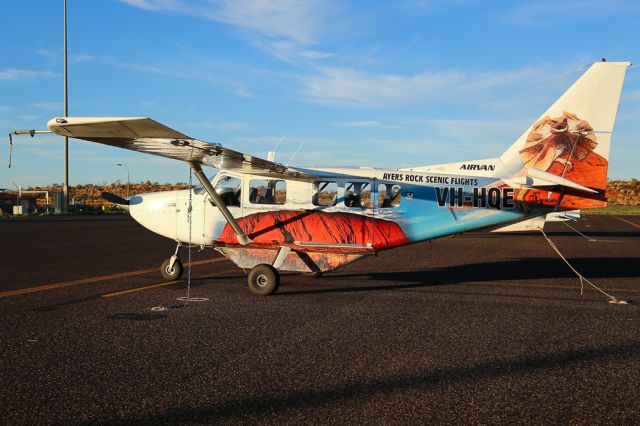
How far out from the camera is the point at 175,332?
24.1ft

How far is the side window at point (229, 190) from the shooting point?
12031mm

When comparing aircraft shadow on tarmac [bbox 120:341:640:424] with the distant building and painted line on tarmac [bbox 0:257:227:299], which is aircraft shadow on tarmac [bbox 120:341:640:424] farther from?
the distant building

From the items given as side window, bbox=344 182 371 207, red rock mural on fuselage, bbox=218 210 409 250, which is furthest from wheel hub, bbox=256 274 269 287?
side window, bbox=344 182 371 207

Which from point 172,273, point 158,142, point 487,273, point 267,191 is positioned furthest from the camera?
point 487,273

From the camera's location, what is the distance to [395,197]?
455 inches

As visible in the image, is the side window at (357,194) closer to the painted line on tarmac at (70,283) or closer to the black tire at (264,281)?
the black tire at (264,281)

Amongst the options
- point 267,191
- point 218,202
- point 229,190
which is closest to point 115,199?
point 229,190

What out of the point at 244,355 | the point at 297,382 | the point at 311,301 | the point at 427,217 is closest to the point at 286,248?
the point at 311,301

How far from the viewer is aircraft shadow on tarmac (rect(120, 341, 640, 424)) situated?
14.8ft

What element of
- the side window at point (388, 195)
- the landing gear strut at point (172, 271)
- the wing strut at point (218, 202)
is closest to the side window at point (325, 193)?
the side window at point (388, 195)

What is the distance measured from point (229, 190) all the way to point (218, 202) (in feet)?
3.19

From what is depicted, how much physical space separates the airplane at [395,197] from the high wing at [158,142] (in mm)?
121

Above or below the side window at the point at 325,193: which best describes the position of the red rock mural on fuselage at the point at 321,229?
below

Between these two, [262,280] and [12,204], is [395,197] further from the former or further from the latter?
[12,204]
